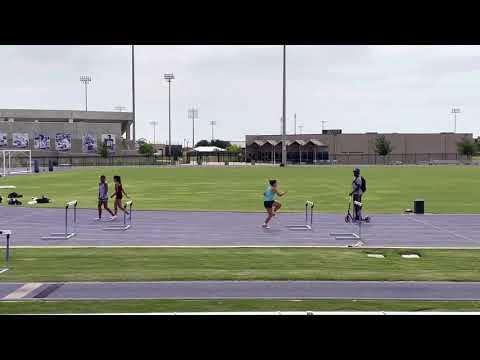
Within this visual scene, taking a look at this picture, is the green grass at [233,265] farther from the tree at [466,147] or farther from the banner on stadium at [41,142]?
the tree at [466,147]

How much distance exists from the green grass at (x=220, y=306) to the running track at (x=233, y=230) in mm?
6884

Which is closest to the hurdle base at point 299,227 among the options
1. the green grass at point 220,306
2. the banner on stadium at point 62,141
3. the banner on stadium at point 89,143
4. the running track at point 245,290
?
the running track at point 245,290

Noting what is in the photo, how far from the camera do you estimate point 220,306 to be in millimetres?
9547

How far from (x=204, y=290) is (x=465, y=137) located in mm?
116163

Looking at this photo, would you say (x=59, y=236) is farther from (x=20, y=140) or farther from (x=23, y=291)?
(x=20, y=140)

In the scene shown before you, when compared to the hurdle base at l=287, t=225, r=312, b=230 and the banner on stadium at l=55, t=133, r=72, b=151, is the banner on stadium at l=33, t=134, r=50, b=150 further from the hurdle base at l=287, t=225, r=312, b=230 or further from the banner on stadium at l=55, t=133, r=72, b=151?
the hurdle base at l=287, t=225, r=312, b=230

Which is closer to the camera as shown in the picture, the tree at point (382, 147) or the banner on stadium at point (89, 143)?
the banner on stadium at point (89, 143)

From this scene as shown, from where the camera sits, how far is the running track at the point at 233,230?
17.1 meters

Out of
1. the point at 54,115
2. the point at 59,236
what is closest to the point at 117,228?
the point at 59,236

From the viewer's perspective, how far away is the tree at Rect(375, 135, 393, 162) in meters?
114

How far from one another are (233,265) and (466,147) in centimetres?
10898

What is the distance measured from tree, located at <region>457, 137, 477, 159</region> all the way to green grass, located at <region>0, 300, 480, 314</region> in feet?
362

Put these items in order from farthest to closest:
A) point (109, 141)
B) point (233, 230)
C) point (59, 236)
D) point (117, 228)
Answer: point (109, 141) < point (117, 228) < point (233, 230) < point (59, 236)
